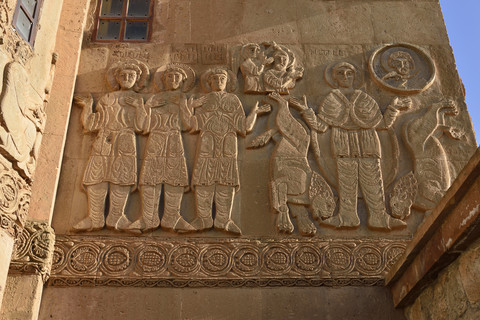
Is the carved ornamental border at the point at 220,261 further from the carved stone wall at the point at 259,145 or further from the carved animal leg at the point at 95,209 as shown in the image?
the carved animal leg at the point at 95,209

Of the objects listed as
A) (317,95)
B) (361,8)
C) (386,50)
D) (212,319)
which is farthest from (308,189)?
(361,8)

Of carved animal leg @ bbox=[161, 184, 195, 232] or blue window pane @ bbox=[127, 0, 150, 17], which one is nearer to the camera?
carved animal leg @ bbox=[161, 184, 195, 232]

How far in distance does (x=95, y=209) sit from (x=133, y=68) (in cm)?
198

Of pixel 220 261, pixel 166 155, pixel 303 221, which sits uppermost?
pixel 166 155

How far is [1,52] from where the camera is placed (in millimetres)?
5609

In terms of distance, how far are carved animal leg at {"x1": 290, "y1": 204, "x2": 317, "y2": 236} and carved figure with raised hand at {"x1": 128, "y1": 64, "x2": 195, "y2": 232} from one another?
1.19 metres

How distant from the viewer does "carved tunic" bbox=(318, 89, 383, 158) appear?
21.6 feet

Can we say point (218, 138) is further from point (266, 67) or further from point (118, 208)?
point (118, 208)

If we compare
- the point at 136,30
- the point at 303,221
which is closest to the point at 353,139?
the point at 303,221

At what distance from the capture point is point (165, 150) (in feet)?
21.3

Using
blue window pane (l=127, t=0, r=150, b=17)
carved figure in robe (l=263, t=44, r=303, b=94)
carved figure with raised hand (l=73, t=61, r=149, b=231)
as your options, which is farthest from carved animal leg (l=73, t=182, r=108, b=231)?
blue window pane (l=127, t=0, r=150, b=17)

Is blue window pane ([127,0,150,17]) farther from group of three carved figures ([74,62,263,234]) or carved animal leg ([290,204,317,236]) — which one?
carved animal leg ([290,204,317,236])

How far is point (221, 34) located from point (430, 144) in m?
3.12

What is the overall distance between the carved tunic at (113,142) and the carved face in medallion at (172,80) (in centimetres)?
39
